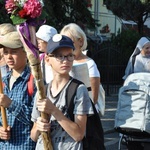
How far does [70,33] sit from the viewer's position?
14.0 ft

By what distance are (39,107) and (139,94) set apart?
2748 mm

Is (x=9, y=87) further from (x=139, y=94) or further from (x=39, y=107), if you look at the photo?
(x=139, y=94)

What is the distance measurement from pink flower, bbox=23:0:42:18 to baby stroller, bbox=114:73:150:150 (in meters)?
2.82

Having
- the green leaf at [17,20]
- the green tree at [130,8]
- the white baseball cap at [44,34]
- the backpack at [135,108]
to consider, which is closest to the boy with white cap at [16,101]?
the green leaf at [17,20]

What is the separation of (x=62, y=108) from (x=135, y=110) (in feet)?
8.21

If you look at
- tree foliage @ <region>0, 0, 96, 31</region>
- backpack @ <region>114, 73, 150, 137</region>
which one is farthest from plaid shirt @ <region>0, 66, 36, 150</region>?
tree foliage @ <region>0, 0, 96, 31</region>

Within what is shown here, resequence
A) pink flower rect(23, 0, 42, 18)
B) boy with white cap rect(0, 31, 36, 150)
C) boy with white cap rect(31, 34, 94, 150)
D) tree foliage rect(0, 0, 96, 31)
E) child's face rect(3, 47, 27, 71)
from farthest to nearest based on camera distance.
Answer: tree foliage rect(0, 0, 96, 31), child's face rect(3, 47, 27, 71), boy with white cap rect(0, 31, 36, 150), boy with white cap rect(31, 34, 94, 150), pink flower rect(23, 0, 42, 18)

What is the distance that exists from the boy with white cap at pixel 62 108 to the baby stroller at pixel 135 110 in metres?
2.34

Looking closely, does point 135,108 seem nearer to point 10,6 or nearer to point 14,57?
point 14,57

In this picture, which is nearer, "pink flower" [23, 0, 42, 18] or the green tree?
"pink flower" [23, 0, 42, 18]

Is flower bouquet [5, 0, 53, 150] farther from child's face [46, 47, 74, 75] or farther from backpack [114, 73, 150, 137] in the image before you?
backpack [114, 73, 150, 137]

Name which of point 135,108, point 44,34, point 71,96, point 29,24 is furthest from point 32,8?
point 135,108

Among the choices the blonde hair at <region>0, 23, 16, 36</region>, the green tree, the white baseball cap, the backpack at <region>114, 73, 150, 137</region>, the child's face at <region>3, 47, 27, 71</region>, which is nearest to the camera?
the child's face at <region>3, 47, 27, 71</region>

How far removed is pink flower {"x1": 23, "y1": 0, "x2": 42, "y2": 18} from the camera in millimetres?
2619
